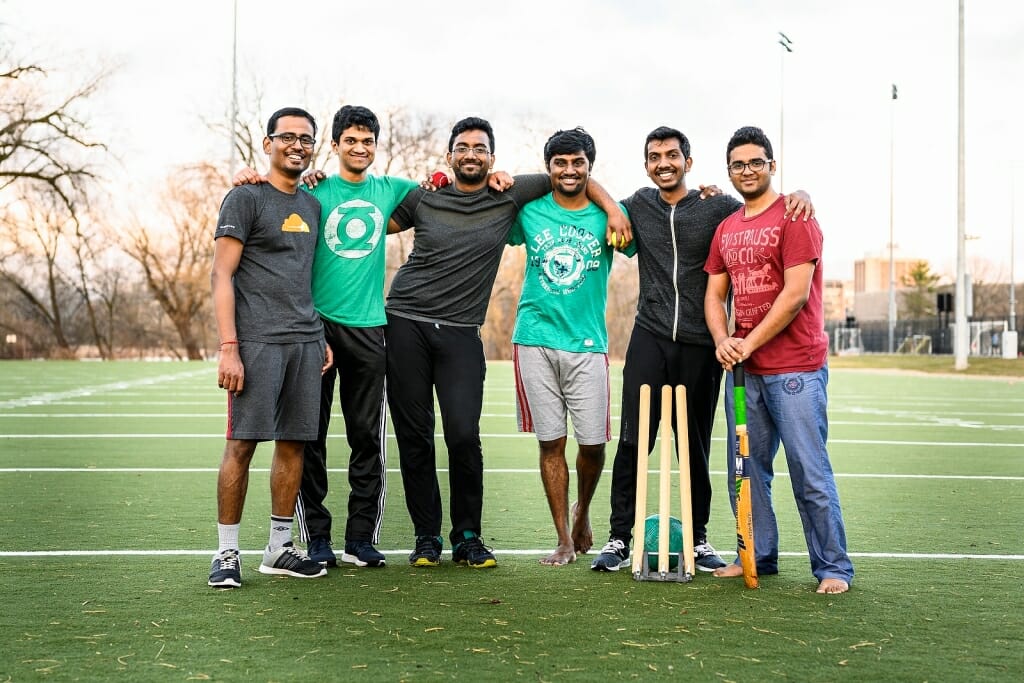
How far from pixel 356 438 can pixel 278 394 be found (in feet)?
2.29

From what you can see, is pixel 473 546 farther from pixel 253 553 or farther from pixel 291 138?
pixel 291 138

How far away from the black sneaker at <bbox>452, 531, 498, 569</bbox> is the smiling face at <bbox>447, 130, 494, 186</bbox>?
1797 mm

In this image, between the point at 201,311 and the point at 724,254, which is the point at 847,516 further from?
the point at 201,311

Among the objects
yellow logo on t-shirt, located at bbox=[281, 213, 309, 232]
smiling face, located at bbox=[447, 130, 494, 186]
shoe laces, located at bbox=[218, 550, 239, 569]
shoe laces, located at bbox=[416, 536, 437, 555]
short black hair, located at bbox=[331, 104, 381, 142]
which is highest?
short black hair, located at bbox=[331, 104, 381, 142]

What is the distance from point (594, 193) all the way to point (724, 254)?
2.80 ft

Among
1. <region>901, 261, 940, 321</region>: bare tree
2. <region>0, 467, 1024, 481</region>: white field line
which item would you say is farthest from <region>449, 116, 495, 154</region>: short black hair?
<region>901, 261, 940, 321</region>: bare tree

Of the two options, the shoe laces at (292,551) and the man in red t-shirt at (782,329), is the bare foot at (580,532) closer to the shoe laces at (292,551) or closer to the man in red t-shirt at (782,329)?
the man in red t-shirt at (782,329)

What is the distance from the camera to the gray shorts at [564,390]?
5809 millimetres

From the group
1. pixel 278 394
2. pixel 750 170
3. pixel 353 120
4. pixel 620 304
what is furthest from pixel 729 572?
pixel 620 304

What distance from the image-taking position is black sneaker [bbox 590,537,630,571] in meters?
5.47

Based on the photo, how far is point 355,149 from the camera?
221 inches

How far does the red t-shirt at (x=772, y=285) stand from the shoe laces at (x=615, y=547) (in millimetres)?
1080

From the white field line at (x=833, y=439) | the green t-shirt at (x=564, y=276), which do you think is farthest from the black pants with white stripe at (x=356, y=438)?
the white field line at (x=833, y=439)

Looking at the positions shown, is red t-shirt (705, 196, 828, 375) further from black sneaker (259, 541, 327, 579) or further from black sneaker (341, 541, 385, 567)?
black sneaker (259, 541, 327, 579)
